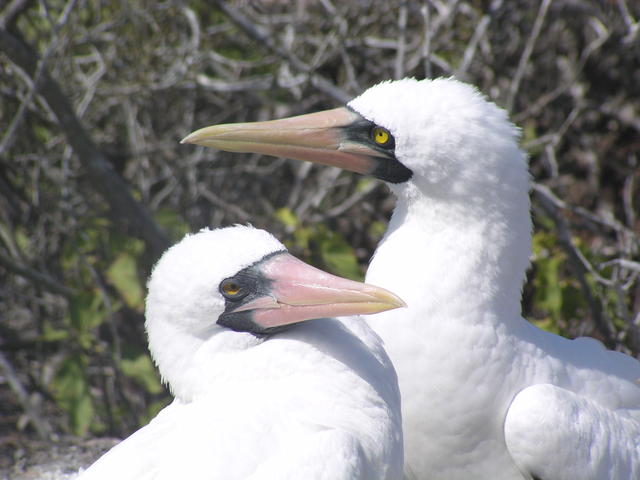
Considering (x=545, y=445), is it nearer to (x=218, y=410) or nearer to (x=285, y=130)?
(x=218, y=410)

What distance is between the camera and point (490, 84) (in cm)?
525

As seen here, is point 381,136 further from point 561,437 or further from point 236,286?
point 561,437

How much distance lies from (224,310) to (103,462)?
534 mm

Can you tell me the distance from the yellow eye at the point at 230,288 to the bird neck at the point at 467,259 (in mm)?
606

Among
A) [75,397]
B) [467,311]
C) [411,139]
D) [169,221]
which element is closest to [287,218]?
[169,221]

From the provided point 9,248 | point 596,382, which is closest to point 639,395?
point 596,382

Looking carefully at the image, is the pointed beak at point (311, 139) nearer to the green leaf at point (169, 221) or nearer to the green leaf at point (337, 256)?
the green leaf at point (337, 256)

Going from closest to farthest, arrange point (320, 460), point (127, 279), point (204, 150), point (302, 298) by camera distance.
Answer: point (320, 460), point (302, 298), point (127, 279), point (204, 150)

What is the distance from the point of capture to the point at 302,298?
8.52 feet

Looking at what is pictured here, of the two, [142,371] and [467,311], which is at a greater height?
[467,311]

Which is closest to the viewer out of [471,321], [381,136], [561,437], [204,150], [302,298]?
[302,298]

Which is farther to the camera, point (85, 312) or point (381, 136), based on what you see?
point (85, 312)

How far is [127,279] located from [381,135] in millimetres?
2056

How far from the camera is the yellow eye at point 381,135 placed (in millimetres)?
3074
